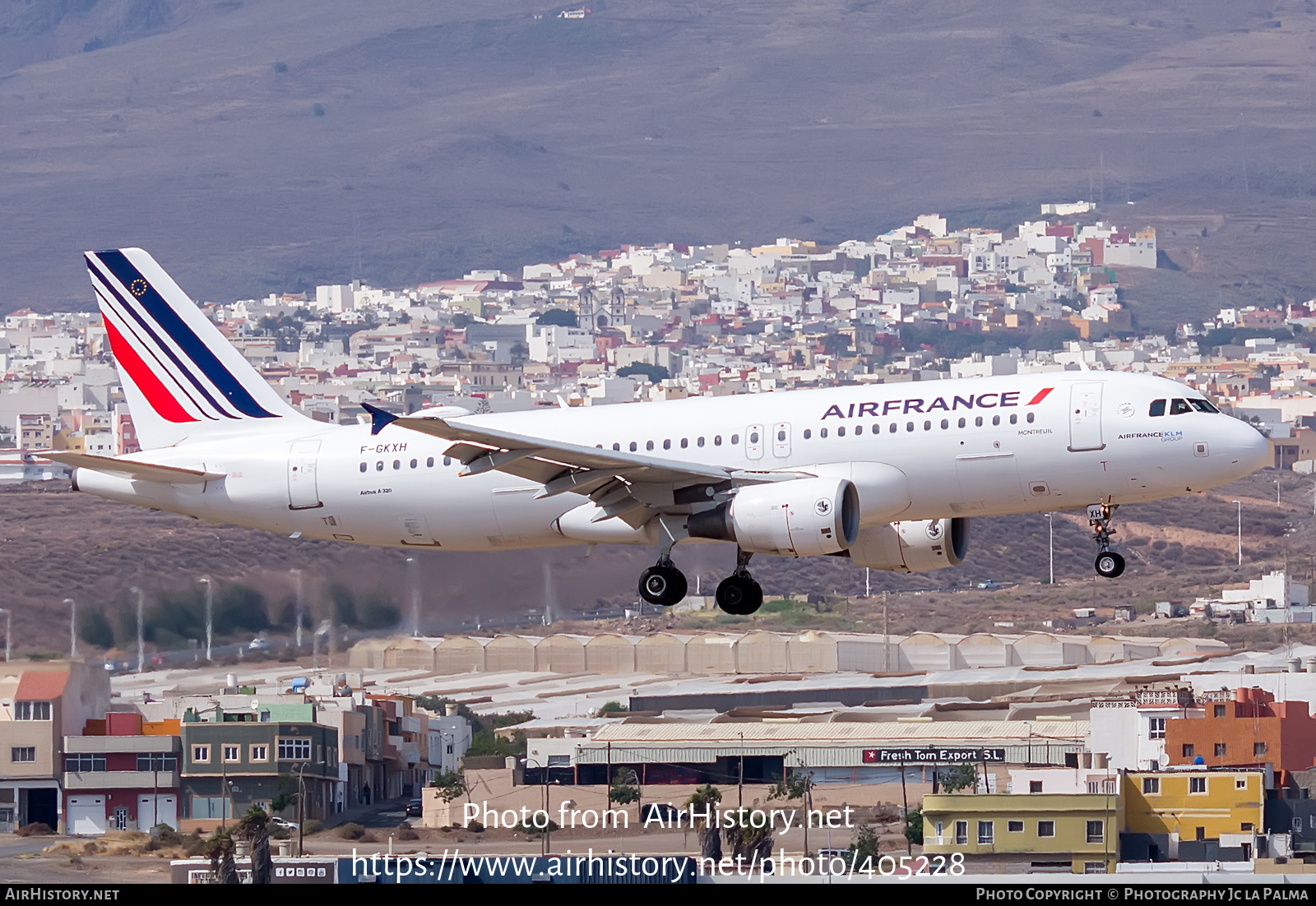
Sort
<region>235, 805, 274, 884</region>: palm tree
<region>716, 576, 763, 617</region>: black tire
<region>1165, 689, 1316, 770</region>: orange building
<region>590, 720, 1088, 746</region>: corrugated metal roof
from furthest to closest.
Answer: <region>590, 720, 1088, 746</region>: corrugated metal roof → <region>1165, 689, 1316, 770</region>: orange building → <region>235, 805, 274, 884</region>: palm tree → <region>716, 576, 763, 617</region>: black tire

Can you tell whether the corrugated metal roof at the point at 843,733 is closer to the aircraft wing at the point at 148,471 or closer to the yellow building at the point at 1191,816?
the yellow building at the point at 1191,816

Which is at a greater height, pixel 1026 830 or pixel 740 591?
pixel 740 591

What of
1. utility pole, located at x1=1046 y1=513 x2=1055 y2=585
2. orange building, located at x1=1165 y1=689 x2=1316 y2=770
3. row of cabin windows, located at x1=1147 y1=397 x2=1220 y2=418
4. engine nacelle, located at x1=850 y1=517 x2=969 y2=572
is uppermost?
utility pole, located at x1=1046 y1=513 x2=1055 y2=585

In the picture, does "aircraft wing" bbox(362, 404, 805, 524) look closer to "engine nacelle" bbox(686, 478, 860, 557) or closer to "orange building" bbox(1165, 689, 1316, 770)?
"engine nacelle" bbox(686, 478, 860, 557)

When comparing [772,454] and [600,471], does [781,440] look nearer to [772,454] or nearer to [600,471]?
[772,454]

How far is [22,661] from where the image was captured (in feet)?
217

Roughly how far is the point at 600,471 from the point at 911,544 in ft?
21.4

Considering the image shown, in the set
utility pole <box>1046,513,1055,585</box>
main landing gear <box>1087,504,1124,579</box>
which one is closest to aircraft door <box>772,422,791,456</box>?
main landing gear <box>1087,504,1124,579</box>

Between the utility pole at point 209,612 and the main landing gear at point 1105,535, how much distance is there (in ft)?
103

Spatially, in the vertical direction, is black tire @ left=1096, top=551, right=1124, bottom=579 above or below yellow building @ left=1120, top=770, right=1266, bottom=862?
above

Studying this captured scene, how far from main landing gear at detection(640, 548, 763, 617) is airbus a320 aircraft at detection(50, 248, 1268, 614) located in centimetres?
4

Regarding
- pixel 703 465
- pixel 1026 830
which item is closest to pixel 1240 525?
pixel 1026 830

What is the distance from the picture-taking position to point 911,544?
146ft

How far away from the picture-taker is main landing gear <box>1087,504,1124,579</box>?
41.4 m
